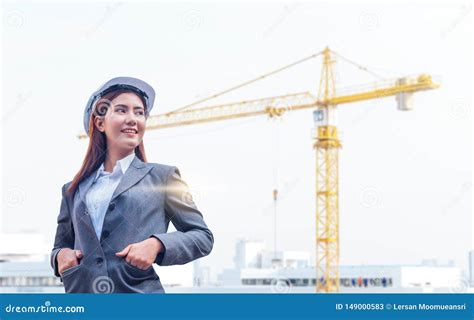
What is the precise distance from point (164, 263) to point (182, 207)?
48cm

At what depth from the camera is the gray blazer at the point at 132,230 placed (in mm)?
6758

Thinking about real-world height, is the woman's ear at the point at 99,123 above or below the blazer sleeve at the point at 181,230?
above

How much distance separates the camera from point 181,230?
22.4 feet

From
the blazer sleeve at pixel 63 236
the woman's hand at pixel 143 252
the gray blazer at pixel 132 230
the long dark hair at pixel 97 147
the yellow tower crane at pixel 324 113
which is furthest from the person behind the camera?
the yellow tower crane at pixel 324 113

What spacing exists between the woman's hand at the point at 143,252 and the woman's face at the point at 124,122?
813 mm

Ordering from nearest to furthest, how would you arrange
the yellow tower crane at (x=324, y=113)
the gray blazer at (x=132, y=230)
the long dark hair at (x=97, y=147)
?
the gray blazer at (x=132, y=230)
the long dark hair at (x=97, y=147)
the yellow tower crane at (x=324, y=113)

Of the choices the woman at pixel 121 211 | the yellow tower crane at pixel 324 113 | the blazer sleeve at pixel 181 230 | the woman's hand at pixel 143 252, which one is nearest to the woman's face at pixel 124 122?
the woman at pixel 121 211

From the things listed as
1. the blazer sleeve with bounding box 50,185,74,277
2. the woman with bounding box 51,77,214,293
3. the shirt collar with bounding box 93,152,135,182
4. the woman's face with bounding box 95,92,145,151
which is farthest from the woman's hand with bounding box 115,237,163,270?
the woman's face with bounding box 95,92,145,151

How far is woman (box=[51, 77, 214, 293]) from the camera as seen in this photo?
6.75 metres

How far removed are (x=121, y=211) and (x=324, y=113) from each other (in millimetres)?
5879

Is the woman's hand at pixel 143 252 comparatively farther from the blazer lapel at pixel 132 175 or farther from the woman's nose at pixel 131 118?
the woman's nose at pixel 131 118

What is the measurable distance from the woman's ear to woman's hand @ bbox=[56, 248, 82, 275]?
1.02 metres
